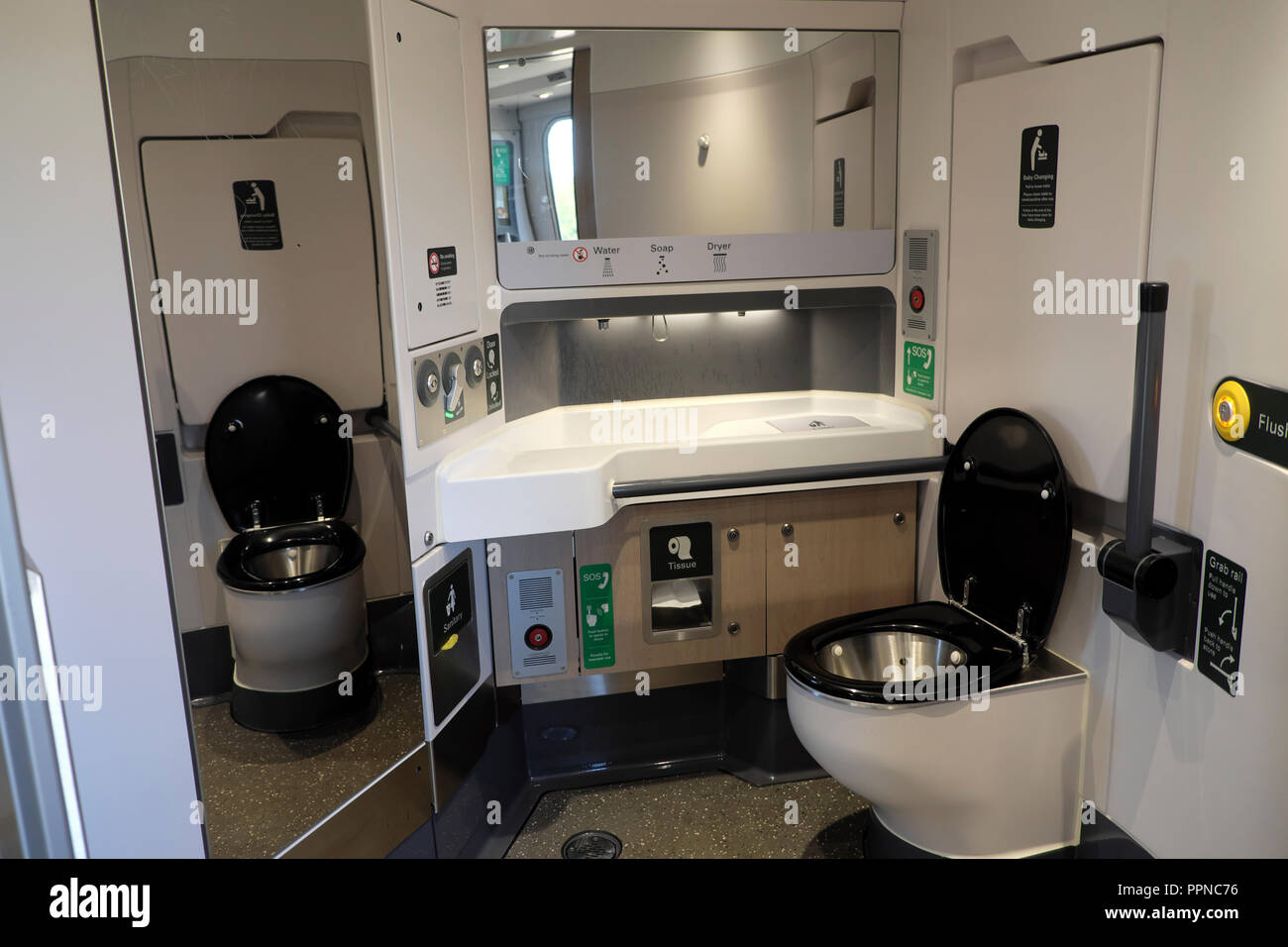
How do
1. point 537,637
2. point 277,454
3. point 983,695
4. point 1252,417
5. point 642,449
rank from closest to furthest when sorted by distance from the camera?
point 1252,417 → point 277,454 → point 983,695 → point 642,449 → point 537,637

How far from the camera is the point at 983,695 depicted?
2.01m

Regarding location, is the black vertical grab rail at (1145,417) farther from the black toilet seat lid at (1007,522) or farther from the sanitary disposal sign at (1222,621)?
the black toilet seat lid at (1007,522)

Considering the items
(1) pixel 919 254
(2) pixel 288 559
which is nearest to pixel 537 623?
(2) pixel 288 559

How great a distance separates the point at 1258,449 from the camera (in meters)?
1.57

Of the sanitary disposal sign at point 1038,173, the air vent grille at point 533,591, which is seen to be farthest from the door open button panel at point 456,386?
the sanitary disposal sign at point 1038,173

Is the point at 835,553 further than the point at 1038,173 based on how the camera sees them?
Yes

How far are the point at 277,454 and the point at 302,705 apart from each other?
1.63 feet

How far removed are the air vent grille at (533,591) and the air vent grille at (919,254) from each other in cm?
124

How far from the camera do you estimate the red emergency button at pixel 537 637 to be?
2482 millimetres

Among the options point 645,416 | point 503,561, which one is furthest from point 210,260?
point 645,416

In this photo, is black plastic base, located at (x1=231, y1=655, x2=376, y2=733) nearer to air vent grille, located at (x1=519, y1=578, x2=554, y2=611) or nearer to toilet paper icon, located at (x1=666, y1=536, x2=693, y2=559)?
air vent grille, located at (x1=519, y1=578, x2=554, y2=611)

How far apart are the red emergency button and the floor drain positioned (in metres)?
0.48

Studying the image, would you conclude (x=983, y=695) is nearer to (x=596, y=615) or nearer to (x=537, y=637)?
(x=596, y=615)

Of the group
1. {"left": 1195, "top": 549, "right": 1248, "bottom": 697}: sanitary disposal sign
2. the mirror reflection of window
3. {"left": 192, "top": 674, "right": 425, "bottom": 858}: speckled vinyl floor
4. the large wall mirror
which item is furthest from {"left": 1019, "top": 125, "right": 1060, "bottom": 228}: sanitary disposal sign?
{"left": 192, "top": 674, "right": 425, "bottom": 858}: speckled vinyl floor
